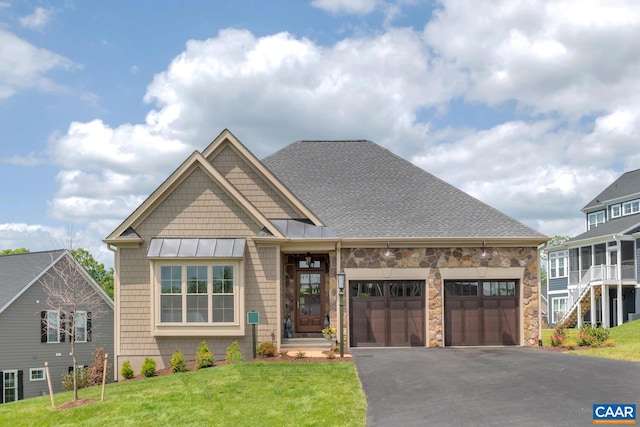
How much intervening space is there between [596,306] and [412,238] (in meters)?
24.4

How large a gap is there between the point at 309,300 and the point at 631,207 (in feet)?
103

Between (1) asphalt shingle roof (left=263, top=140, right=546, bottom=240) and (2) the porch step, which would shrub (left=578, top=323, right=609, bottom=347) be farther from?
(2) the porch step

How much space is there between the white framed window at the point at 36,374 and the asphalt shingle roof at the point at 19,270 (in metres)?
3.79

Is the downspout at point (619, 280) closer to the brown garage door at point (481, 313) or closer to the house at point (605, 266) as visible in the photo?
the house at point (605, 266)

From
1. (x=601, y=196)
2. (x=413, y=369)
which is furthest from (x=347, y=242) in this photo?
(x=601, y=196)

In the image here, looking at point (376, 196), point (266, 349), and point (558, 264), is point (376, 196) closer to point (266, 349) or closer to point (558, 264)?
point (266, 349)

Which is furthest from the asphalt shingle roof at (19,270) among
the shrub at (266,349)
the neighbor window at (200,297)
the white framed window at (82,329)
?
the shrub at (266,349)

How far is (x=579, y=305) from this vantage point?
125 ft

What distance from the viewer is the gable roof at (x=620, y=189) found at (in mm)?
44219

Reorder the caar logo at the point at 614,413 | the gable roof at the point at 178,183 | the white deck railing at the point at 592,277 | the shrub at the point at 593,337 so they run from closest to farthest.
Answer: the caar logo at the point at 614,413 → the gable roof at the point at 178,183 → the shrub at the point at 593,337 → the white deck railing at the point at 592,277

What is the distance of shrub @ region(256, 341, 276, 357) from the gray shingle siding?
107 feet

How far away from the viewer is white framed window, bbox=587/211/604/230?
47625 millimetres

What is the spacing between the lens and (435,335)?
20922 millimetres

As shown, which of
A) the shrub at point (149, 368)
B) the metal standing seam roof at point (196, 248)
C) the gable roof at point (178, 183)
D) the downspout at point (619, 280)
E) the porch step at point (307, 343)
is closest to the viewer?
the shrub at point (149, 368)
